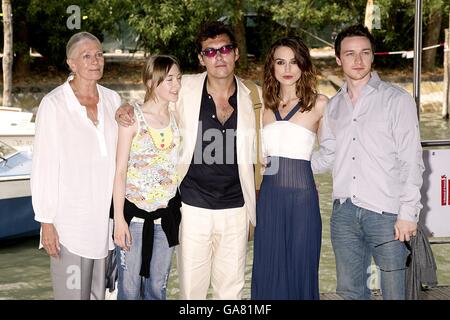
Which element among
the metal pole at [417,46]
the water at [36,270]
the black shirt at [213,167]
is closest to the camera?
the black shirt at [213,167]

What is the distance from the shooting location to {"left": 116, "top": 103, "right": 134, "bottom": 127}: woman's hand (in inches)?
158

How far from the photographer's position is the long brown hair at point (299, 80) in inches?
168

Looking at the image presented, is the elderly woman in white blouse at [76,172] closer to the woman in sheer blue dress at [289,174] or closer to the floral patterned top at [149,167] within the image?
the floral patterned top at [149,167]

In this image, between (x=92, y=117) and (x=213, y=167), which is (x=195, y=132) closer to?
(x=213, y=167)

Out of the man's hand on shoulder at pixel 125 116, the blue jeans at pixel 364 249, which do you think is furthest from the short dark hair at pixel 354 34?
the man's hand on shoulder at pixel 125 116

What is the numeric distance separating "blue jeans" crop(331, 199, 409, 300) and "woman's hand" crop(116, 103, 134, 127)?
118 centimetres

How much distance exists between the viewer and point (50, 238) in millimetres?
4012

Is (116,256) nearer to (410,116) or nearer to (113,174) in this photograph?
(113,174)

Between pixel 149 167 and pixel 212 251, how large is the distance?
0.66 meters

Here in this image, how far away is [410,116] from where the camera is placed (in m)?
3.96

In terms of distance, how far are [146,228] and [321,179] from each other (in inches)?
451

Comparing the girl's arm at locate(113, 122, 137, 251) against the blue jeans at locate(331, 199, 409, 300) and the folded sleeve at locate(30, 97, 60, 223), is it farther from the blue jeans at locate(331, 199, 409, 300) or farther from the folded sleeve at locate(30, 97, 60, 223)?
the blue jeans at locate(331, 199, 409, 300)

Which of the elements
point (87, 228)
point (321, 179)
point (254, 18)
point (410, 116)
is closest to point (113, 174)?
point (87, 228)

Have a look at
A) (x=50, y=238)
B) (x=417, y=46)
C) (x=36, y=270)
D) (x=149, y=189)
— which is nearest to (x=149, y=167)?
(x=149, y=189)
